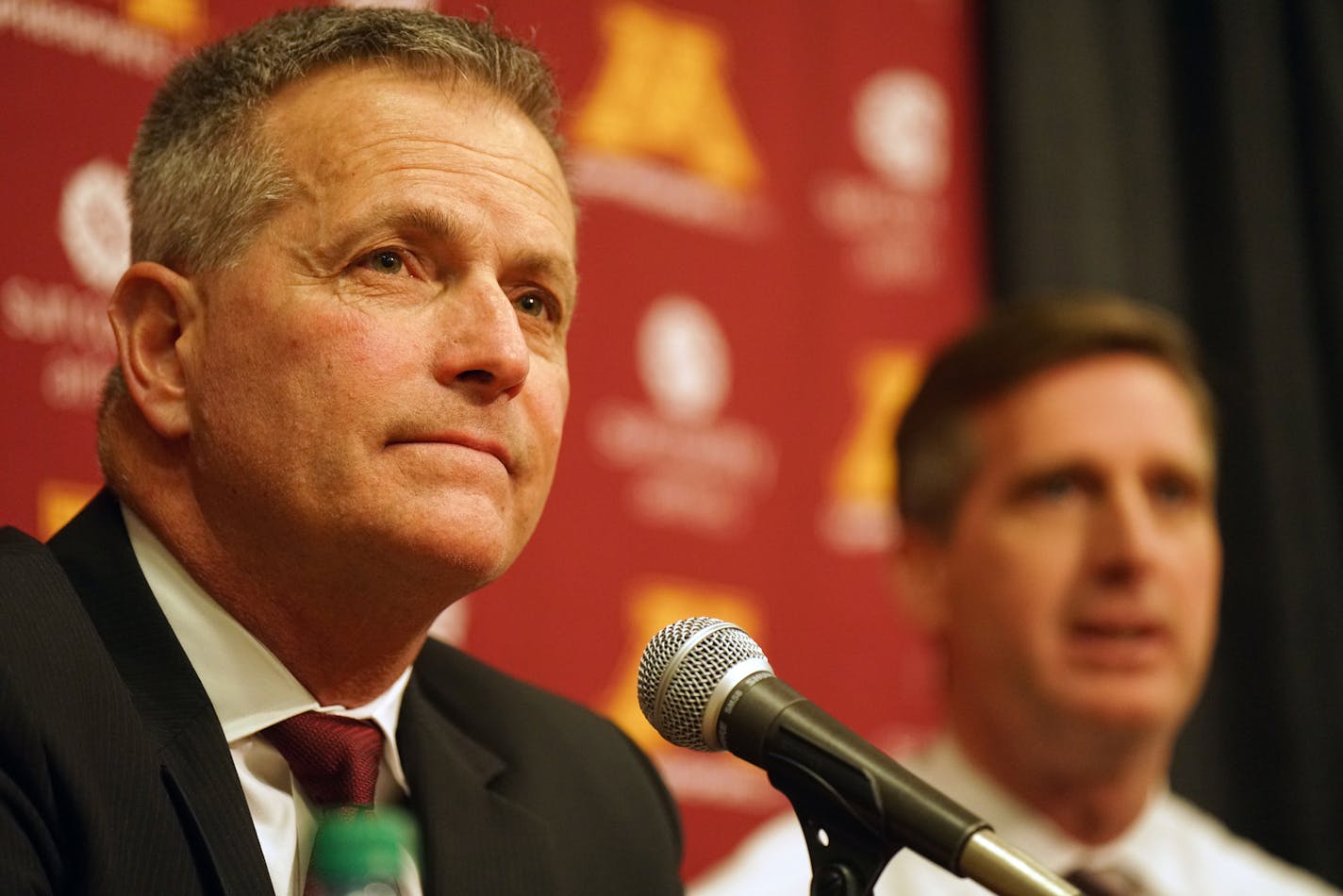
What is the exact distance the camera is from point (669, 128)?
335 cm

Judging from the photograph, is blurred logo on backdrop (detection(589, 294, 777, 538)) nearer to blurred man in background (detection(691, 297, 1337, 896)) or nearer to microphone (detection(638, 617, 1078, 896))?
blurred man in background (detection(691, 297, 1337, 896))

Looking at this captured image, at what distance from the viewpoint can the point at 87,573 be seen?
154 centimetres

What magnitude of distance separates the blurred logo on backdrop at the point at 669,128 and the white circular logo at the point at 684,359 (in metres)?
0.22

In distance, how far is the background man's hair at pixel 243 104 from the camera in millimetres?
1599

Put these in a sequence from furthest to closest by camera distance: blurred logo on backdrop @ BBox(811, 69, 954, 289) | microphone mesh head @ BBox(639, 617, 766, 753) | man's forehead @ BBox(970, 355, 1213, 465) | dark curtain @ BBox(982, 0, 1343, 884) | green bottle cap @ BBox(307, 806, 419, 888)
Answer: dark curtain @ BBox(982, 0, 1343, 884)
blurred logo on backdrop @ BBox(811, 69, 954, 289)
man's forehead @ BBox(970, 355, 1213, 465)
microphone mesh head @ BBox(639, 617, 766, 753)
green bottle cap @ BBox(307, 806, 419, 888)

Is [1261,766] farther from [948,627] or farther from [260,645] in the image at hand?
[260,645]

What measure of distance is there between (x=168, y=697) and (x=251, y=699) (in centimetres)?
12

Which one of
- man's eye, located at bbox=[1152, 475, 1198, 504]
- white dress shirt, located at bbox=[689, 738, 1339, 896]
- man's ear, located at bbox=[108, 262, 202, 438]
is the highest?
man's ear, located at bbox=[108, 262, 202, 438]

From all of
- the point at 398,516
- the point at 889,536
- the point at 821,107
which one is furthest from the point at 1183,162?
the point at 398,516

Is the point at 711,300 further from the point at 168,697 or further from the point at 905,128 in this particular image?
the point at 168,697

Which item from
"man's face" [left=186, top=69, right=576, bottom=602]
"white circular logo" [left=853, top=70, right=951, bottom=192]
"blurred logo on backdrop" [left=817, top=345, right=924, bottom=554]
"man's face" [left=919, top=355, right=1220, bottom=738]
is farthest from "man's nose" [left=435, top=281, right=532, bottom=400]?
"white circular logo" [left=853, top=70, right=951, bottom=192]

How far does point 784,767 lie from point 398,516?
47 centimetres

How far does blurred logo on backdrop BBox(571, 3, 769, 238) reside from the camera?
3.24 meters

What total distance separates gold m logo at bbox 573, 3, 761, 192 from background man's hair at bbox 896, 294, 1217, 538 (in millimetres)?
788
